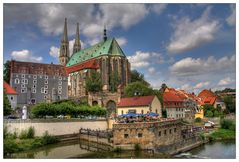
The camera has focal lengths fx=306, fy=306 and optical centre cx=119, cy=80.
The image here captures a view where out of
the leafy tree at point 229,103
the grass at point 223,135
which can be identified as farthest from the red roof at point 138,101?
the leafy tree at point 229,103

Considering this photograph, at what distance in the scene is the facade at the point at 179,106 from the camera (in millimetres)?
41906

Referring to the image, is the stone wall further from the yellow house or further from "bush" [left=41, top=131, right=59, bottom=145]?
the yellow house

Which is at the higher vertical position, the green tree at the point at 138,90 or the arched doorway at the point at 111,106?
the green tree at the point at 138,90

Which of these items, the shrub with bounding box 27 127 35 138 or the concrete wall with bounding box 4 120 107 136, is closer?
the concrete wall with bounding box 4 120 107 136

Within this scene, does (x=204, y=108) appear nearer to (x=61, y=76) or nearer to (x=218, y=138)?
(x=218, y=138)

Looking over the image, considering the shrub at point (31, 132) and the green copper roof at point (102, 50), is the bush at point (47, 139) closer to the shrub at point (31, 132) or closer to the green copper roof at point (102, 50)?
the shrub at point (31, 132)

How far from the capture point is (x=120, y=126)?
907 inches

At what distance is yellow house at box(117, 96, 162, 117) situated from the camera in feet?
113

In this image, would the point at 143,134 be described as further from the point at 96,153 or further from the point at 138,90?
the point at 138,90

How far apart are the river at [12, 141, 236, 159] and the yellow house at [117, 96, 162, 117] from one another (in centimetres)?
883

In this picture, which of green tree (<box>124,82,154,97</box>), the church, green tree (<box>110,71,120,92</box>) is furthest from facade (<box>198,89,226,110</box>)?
green tree (<box>110,71,120,92</box>)

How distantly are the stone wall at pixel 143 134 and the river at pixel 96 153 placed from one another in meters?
0.97

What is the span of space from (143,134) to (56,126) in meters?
9.67

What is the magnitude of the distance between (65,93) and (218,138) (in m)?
32.9
